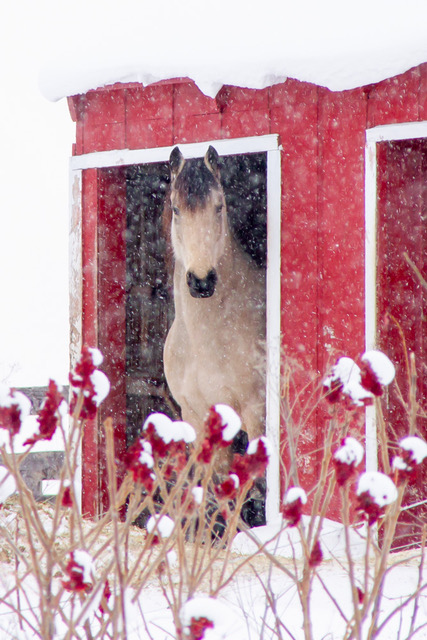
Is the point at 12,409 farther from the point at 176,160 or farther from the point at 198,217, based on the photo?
the point at 176,160

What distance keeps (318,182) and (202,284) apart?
94 centimetres

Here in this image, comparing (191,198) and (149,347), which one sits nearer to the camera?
(191,198)

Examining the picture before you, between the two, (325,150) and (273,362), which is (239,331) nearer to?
(273,362)

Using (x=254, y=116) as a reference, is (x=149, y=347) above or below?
below

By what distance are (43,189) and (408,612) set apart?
83.3 feet

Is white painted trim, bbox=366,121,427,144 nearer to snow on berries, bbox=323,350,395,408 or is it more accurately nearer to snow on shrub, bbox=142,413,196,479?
snow on berries, bbox=323,350,395,408

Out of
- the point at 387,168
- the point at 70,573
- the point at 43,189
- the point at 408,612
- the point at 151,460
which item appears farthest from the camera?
the point at 43,189

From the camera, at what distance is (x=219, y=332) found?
19.3ft

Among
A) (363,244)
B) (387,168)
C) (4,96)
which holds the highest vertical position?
(4,96)

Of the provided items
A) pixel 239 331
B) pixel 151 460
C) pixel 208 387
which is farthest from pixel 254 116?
pixel 151 460

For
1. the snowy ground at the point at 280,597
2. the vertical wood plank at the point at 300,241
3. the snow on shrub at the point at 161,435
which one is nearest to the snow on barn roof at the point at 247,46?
the vertical wood plank at the point at 300,241

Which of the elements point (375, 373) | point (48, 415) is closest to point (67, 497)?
point (48, 415)

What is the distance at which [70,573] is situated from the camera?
1877 millimetres

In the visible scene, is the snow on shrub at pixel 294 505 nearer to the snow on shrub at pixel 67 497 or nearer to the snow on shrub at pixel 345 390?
the snow on shrub at pixel 345 390
